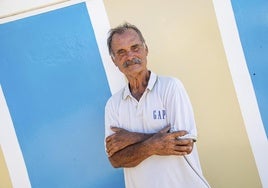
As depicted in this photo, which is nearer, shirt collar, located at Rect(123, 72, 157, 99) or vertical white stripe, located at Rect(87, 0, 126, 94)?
shirt collar, located at Rect(123, 72, 157, 99)

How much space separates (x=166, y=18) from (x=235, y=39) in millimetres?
513

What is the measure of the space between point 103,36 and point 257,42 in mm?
1098

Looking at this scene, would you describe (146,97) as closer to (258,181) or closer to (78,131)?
(78,131)

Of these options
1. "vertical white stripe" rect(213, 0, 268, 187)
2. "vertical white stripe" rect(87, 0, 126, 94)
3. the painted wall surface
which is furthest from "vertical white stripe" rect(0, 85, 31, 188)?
"vertical white stripe" rect(213, 0, 268, 187)

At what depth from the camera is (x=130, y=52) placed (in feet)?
7.52

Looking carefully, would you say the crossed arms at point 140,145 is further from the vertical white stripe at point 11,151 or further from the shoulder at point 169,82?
the vertical white stripe at point 11,151

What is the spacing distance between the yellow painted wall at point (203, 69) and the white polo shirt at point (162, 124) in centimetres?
57

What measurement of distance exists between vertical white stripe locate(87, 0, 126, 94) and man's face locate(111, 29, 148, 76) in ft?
1.63

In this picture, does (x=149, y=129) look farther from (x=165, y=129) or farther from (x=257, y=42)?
(x=257, y=42)

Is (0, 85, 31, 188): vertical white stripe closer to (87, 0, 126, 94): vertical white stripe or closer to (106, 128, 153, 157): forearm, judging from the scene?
(87, 0, 126, 94): vertical white stripe

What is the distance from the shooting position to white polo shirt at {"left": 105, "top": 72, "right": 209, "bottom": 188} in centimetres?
211

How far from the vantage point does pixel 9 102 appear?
2.85 meters

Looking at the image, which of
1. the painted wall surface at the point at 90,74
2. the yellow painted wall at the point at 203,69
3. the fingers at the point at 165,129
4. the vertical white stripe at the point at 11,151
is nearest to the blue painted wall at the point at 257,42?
the painted wall surface at the point at 90,74

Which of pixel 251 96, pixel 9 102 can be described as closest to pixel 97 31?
pixel 9 102
